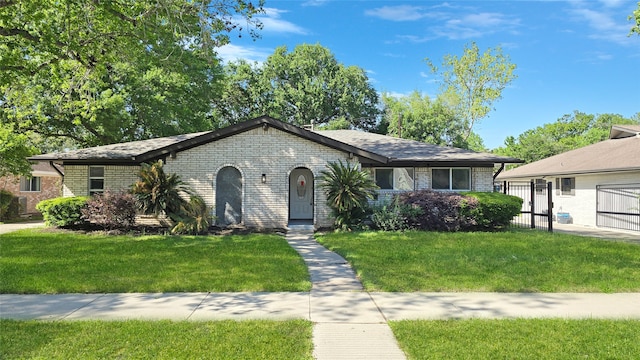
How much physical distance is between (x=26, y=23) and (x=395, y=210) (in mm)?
14381

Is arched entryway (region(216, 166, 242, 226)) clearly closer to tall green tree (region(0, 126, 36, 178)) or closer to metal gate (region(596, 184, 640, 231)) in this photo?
tall green tree (region(0, 126, 36, 178))

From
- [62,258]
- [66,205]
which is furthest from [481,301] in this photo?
[66,205]

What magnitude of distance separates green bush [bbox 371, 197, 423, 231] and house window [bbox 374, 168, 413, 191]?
2385 millimetres

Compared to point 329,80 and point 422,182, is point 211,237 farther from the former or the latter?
point 329,80

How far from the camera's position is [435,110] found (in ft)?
125

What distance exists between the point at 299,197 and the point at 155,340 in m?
12.1

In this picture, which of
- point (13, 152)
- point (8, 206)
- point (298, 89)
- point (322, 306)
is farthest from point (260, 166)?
point (298, 89)

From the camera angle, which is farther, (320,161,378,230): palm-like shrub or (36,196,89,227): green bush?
(36,196,89,227): green bush

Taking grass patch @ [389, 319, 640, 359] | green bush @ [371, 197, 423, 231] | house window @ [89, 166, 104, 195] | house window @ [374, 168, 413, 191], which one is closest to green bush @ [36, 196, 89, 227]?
house window @ [89, 166, 104, 195]

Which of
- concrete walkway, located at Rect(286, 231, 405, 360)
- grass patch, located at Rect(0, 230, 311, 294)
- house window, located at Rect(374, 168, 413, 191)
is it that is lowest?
concrete walkway, located at Rect(286, 231, 405, 360)

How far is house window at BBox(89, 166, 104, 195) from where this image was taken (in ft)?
54.1

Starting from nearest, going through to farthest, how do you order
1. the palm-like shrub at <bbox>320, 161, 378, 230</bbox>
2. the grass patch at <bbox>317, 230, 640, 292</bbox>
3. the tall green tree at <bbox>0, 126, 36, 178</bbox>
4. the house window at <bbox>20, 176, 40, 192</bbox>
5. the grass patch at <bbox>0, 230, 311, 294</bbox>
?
the grass patch at <bbox>0, 230, 311, 294</bbox> < the grass patch at <bbox>317, 230, 640, 292</bbox> < the palm-like shrub at <bbox>320, 161, 378, 230</bbox> < the tall green tree at <bbox>0, 126, 36, 178</bbox> < the house window at <bbox>20, 176, 40, 192</bbox>

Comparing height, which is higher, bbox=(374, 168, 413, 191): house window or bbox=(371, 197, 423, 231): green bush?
bbox=(374, 168, 413, 191): house window

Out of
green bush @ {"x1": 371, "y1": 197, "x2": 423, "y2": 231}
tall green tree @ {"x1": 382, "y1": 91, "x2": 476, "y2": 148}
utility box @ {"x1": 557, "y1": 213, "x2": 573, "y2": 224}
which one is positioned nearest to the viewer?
green bush @ {"x1": 371, "y1": 197, "x2": 423, "y2": 231}
